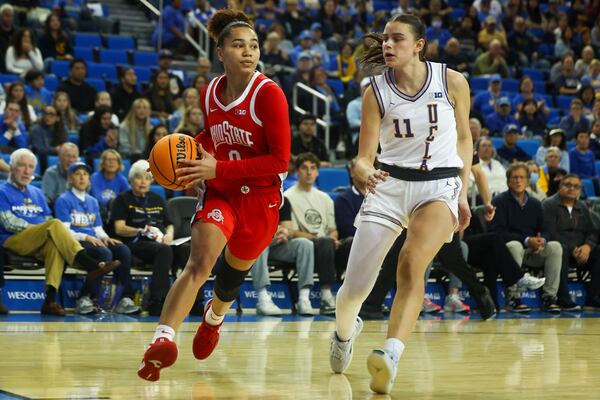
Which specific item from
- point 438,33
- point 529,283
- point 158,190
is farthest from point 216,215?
point 438,33

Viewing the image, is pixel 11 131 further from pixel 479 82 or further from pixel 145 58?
pixel 479 82

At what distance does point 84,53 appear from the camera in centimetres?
1478

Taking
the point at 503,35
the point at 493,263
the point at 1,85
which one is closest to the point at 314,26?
the point at 503,35

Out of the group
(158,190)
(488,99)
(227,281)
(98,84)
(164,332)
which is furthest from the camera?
(488,99)

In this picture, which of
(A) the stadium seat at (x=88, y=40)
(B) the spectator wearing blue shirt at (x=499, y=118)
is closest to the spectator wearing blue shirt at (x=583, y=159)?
(B) the spectator wearing blue shirt at (x=499, y=118)

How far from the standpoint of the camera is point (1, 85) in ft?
41.3

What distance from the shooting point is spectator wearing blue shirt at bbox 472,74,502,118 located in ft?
53.0

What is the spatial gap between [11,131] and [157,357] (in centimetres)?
699

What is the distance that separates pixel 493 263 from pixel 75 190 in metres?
4.22

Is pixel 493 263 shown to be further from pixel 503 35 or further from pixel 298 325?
pixel 503 35

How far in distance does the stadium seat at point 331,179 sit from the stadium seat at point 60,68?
415 centimetres

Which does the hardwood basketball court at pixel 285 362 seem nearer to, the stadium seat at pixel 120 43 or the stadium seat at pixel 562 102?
the stadium seat at pixel 120 43

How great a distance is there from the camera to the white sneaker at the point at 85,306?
9.17m

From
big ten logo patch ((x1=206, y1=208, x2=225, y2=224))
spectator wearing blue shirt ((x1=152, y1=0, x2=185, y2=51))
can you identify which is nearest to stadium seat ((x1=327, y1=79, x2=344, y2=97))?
spectator wearing blue shirt ((x1=152, y1=0, x2=185, y2=51))
